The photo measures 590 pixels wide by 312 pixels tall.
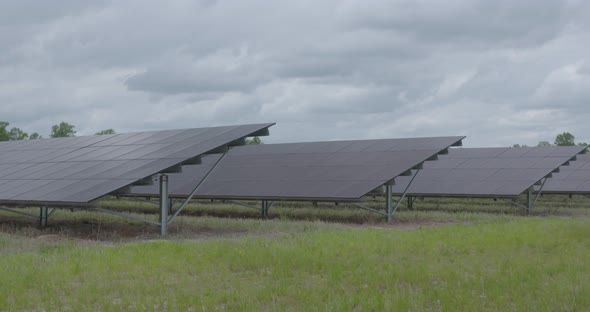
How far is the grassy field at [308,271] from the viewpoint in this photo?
7.86m

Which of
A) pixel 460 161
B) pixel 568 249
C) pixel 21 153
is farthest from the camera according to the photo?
pixel 460 161

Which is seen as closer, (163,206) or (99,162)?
(163,206)

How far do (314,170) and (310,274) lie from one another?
13.1 meters

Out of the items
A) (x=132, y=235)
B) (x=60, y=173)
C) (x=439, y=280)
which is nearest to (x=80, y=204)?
(x=132, y=235)

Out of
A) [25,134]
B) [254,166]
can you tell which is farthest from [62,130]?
[254,166]

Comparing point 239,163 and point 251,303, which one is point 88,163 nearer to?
point 239,163

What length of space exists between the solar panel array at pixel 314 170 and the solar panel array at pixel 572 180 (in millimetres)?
10313

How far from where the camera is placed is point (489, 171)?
27.7 metres

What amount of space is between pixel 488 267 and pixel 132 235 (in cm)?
918

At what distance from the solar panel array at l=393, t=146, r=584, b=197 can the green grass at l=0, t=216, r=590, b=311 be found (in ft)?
34.2

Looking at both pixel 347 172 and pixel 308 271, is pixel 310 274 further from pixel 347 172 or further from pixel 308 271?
pixel 347 172

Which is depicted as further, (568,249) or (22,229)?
(22,229)

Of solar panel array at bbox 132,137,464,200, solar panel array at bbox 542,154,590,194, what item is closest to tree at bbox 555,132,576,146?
solar panel array at bbox 542,154,590,194

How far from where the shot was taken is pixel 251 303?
7.80 meters
